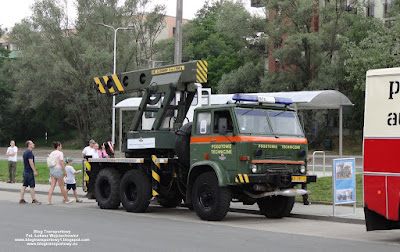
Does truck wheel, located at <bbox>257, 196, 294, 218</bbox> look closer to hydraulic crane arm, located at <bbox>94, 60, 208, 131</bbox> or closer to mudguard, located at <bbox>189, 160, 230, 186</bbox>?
mudguard, located at <bbox>189, 160, 230, 186</bbox>

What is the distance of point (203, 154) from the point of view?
615 inches

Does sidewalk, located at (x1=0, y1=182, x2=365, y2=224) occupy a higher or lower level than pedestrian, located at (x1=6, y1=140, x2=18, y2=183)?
lower

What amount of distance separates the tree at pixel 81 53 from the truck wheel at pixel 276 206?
40.9 meters

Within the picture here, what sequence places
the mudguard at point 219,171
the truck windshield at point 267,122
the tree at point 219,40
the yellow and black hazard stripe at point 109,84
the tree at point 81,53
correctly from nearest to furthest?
the mudguard at point 219,171
the truck windshield at point 267,122
the yellow and black hazard stripe at point 109,84
the tree at point 219,40
the tree at point 81,53

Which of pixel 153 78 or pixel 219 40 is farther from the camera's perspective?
pixel 219 40

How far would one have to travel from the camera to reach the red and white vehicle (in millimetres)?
11481

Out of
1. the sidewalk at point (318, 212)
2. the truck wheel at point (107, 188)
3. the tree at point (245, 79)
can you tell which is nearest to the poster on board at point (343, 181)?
the sidewalk at point (318, 212)

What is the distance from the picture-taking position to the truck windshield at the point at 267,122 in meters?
15.1

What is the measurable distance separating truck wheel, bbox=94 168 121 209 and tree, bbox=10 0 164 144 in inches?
1495

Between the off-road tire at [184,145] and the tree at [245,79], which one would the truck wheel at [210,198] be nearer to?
the off-road tire at [184,145]

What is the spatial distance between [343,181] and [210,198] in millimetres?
3313

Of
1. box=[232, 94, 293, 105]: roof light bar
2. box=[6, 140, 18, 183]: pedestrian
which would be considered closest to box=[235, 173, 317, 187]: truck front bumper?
box=[232, 94, 293, 105]: roof light bar

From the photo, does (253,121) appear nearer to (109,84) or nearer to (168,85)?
(168,85)

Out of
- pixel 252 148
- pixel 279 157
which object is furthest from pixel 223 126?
pixel 279 157
